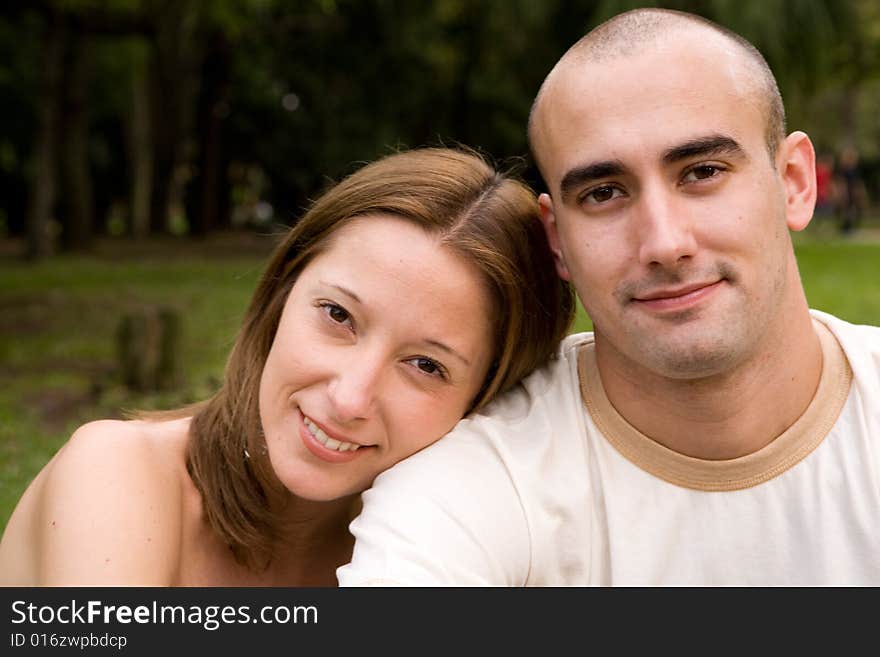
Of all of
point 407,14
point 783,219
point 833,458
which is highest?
point 407,14

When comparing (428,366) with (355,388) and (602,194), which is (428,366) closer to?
(355,388)

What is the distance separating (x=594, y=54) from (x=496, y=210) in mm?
508

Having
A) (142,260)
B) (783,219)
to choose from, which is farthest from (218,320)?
(783,219)

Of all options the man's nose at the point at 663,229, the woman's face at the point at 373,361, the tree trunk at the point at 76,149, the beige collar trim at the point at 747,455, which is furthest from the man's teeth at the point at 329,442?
the tree trunk at the point at 76,149

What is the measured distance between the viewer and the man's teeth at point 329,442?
2.74 m

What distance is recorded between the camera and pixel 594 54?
108 inches

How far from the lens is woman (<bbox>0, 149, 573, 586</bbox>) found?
271cm

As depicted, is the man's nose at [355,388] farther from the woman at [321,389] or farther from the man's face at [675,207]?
the man's face at [675,207]

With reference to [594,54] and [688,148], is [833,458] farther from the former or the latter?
[594,54]

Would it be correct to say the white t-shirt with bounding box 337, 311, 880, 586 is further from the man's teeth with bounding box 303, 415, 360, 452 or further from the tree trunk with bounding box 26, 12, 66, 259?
the tree trunk with bounding box 26, 12, 66, 259

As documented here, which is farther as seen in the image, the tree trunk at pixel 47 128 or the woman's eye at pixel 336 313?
the tree trunk at pixel 47 128

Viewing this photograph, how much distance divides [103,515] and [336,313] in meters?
0.74

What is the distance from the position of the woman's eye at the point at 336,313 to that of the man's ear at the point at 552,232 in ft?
1.95

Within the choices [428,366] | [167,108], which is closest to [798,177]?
[428,366]
